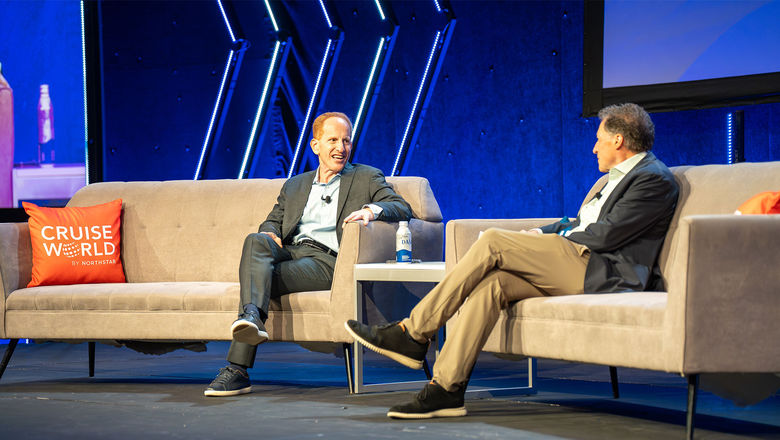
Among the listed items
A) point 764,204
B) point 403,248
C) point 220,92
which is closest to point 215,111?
point 220,92

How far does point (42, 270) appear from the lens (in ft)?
13.0

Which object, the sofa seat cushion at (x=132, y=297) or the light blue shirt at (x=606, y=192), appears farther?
the sofa seat cushion at (x=132, y=297)

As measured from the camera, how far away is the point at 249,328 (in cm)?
322

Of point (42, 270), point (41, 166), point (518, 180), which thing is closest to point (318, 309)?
point (42, 270)

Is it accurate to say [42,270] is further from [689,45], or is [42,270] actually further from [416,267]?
[689,45]

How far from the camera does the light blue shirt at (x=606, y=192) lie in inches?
123

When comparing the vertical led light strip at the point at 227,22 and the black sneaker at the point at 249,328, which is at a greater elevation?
the vertical led light strip at the point at 227,22

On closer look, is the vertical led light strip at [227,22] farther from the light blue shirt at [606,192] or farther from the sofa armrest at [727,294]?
the sofa armrest at [727,294]

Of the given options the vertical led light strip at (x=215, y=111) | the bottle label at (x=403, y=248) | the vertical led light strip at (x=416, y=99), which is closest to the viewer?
the bottle label at (x=403, y=248)

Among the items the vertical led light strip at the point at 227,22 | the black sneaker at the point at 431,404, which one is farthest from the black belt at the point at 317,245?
the vertical led light strip at the point at 227,22

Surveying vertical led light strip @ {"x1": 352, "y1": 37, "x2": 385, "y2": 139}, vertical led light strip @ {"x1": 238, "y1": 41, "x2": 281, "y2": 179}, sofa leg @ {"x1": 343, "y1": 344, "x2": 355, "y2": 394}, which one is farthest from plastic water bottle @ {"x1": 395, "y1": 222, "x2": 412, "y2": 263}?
vertical led light strip @ {"x1": 238, "y1": 41, "x2": 281, "y2": 179}

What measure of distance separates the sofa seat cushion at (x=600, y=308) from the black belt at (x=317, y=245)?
109 centimetres

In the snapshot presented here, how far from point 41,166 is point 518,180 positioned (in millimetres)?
3233

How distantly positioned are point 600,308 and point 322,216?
5.10 feet
